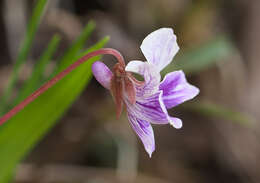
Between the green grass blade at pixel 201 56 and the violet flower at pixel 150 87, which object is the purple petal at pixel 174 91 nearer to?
the violet flower at pixel 150 87

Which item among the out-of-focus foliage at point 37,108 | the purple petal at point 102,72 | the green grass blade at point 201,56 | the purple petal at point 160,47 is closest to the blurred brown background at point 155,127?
the green grass blade at point 201,56

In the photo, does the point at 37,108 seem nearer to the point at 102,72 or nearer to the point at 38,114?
the point at 38,114

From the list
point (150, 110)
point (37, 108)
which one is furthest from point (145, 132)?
point (37, 108)

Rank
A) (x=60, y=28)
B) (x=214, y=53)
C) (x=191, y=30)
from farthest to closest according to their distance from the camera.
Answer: (x=191, y=30) → (x=60, y=28) → (x=214, y=53)

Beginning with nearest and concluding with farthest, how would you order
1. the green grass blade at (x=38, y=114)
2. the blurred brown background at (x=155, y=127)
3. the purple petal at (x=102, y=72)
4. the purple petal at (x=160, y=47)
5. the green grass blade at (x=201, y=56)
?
the purple petal at (x=160, y=47) → the purple petal at (x=102, y=72) → the green grass blade at (x=38, y=114) → the green grass blade at (x=201, y=56) → the blurred brown background at (x=155, y=127)

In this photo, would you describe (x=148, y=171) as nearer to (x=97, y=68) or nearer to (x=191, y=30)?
(x=191, y=30)

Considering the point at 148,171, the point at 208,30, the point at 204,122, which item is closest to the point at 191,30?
the point at 208,30

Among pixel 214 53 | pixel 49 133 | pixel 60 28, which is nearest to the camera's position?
pixel 214 53
